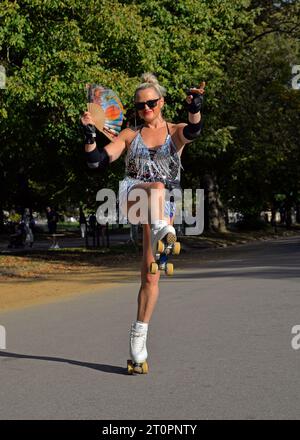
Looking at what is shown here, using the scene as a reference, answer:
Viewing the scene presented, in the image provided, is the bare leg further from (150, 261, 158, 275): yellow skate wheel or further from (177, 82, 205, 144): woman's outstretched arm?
(177, 82, 205, 144): woman's outstretched arm

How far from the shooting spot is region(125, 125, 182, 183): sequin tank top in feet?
21.0

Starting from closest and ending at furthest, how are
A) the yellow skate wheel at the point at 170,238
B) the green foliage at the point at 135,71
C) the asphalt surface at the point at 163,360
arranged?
the asphalt surface at the point at 163,360
the yellow skate wheel at the point at 170,238
the green foliage at the point at 135,71

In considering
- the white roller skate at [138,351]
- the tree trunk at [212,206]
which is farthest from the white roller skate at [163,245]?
the tree trunk at [212,206]

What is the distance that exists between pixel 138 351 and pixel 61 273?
554 inches

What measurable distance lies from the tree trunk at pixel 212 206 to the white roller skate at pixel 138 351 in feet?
122

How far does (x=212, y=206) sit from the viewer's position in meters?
44.5

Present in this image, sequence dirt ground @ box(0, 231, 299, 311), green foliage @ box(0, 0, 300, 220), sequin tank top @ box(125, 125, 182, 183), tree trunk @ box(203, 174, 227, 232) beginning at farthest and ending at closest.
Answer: tree trunk @ box(203, 174, 227, 232) < green foliage @ box(0, 0, 300, 220) < dirt ground @ box(0, 231, 299, 311) < sequin tank top @ box(125, 125, 182, 183)

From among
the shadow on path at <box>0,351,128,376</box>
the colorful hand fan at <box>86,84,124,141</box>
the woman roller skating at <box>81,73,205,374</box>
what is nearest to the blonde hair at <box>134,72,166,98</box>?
the woman roller skating at <box>81,73,205,374</box>

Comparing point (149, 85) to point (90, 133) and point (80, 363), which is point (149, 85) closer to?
point (90, 133)

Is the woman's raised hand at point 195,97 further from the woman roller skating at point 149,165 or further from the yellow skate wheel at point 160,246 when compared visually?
the yellow skate wheel at point 160,246

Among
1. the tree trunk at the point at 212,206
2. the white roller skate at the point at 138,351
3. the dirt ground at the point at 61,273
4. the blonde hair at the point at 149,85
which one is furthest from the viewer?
the tree trunk at the point at 212,206

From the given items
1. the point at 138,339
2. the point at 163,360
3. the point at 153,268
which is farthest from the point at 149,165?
the point at 163,360

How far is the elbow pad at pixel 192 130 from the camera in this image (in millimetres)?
6328

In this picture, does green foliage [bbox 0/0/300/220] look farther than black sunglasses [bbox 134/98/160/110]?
Yes
